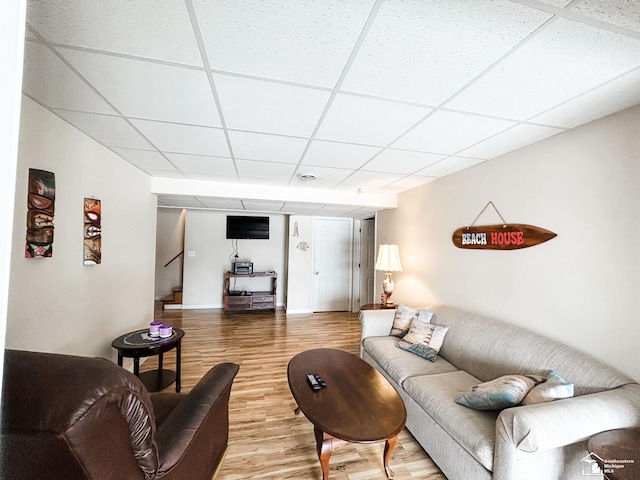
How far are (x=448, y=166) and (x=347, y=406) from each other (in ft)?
7.60

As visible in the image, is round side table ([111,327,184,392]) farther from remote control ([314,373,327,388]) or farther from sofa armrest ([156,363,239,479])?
remote control ([314,373,327,388])

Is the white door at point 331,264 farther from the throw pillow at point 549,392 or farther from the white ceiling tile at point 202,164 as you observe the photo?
the throw pillow at point 549,392

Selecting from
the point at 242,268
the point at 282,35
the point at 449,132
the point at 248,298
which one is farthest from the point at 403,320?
the point at 242,268

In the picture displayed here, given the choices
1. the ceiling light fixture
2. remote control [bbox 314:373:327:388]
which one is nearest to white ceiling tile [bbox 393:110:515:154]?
the ceiling light fixture

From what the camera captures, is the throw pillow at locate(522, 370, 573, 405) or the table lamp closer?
the throw pillow at locate(522, 370, 573, 405)

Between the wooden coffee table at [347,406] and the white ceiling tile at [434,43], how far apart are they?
1.80 meters

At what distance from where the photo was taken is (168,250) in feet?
19.1

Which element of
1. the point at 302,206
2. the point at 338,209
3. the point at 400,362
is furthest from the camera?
the point at 338,209

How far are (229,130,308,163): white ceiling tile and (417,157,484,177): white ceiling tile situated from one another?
53.5 inches

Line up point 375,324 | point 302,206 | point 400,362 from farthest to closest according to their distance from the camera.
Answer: point 302,206 → point 375,324 → point 400,362

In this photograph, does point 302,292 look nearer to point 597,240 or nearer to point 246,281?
point 246,281

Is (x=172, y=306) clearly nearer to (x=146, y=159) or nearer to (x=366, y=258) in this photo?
(x=146, y=159)

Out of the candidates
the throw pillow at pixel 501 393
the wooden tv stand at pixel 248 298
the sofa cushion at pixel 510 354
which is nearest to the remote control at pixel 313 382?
the throw pillow at pixel 501 393

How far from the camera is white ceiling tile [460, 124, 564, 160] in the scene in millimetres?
1765
